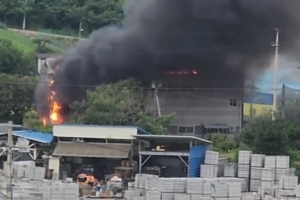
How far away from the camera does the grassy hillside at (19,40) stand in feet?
207

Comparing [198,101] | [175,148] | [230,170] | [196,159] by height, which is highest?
[198,101]

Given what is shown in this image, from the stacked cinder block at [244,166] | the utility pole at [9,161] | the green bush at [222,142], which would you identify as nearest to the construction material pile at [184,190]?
the stacked cinder block at [244,166]

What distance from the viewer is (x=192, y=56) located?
42312 mm

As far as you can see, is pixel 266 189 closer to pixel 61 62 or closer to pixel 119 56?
pixel 119 56

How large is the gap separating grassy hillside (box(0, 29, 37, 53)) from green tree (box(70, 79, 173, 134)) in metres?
23.7

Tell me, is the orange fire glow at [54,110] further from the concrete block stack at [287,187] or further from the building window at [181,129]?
the concrete block stack at [287,187]

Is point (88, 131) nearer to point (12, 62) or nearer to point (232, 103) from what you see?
point (232, 103)

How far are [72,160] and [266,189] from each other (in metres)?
8.63

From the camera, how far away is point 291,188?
2305 centimetres

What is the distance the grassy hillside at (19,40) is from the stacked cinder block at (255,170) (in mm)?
36976

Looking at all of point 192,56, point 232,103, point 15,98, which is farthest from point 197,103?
point 15,98

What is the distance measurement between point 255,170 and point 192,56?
619 inches

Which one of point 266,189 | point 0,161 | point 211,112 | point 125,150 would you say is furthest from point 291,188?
point 211,112

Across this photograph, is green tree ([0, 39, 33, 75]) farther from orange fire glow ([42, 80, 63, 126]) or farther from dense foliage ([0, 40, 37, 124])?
orange fire glow ([42, 80, 63, 126])
